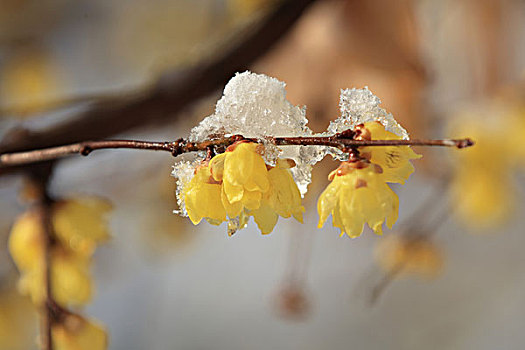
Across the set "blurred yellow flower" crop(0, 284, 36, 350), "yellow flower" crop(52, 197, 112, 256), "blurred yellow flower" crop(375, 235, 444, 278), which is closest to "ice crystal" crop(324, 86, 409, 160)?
"yellow flower" crop(52, 197, 112, 256)

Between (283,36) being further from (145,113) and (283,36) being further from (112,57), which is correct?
(112,57)

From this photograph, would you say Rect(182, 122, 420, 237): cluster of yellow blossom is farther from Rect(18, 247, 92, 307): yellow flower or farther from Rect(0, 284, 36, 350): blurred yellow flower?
Rect(0, 284, 36, 350): blurred yellow flower

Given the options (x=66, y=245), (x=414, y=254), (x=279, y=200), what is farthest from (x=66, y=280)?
(x=414, y=254)

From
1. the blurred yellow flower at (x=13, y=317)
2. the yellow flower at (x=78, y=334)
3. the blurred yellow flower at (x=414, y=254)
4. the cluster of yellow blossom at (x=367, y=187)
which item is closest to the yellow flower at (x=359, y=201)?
the cluster of yellow blossom at (x=367, y=187)

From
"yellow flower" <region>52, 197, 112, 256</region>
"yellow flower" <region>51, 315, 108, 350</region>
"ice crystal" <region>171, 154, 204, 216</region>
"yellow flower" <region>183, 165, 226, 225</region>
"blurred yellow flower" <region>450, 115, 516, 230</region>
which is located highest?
"blurred yellow flower" <region>450, 115, 516, 230</region>

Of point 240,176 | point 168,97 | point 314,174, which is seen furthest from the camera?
point 314,174

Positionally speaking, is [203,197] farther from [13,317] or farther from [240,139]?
[13,317]

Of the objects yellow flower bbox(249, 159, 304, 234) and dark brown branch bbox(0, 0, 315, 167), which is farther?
dark brown branch bbox(0, 0, 315, 167)

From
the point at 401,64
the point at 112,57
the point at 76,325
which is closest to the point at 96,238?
the point at 76,325
